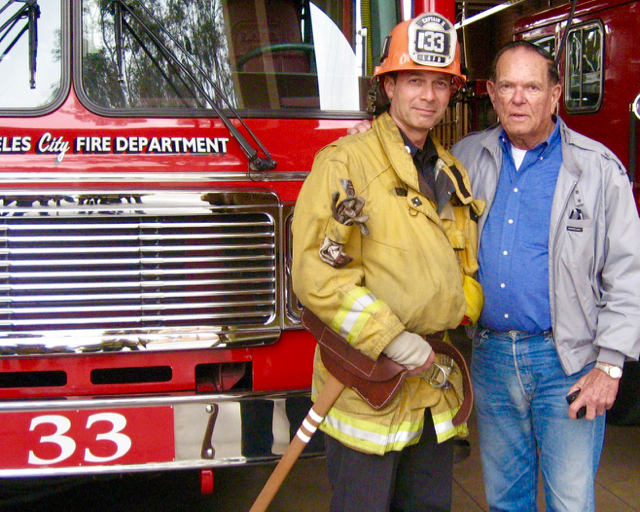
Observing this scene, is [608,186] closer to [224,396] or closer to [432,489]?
[432,489]

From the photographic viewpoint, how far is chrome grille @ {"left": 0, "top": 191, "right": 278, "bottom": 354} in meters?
2.66

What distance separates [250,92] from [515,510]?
A: 1.81 m

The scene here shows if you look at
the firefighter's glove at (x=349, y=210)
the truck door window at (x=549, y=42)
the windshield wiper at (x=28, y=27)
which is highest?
the truck door window at (x=549, y=42)

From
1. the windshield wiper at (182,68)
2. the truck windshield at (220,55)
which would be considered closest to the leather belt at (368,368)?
the windshield wiper at (182,68)

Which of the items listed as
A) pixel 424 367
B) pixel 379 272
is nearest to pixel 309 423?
pixel 424 367

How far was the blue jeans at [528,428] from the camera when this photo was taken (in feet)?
7.68

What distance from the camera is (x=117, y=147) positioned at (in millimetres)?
2824

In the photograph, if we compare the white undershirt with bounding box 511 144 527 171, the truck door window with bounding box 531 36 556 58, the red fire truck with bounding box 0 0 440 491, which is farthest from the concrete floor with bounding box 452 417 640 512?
the truck door window with bounding box 531 36 556 58

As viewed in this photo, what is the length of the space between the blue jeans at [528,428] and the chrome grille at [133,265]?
88cm

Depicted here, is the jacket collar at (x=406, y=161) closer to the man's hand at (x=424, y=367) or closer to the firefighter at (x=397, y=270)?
the firefighter at (x=397, y=270)

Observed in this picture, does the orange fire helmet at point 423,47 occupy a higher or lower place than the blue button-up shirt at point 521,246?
higher

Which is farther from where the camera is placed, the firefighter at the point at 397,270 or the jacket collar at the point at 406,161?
the jacket collar at the point at 406,161

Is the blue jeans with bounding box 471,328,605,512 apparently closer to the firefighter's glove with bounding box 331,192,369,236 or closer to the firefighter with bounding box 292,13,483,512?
the firefighter with bounding box 292,13,483,512

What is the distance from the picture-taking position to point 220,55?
302 cm
